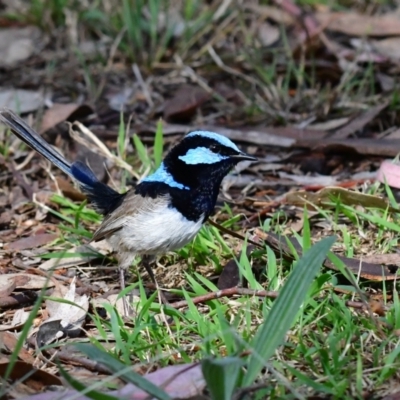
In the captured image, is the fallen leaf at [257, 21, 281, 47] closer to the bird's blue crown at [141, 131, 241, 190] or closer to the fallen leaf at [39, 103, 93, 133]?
the fallen leaf at [39, 103, 93, 133]

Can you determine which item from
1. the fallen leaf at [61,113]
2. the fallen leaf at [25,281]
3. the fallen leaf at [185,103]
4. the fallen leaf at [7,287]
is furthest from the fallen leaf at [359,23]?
the fallen leaf at [7,287]

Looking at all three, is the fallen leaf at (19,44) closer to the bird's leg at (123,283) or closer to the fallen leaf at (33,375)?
the bird's leg at (123,283)

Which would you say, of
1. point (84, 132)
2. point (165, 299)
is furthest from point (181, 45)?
point (165, 299)

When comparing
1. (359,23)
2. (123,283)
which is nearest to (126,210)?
(123,283)

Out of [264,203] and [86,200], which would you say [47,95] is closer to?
[86,200]

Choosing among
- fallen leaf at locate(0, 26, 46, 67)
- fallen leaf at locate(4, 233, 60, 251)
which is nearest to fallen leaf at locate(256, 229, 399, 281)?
fallen leaf at locate(4, 233, 60, 251)

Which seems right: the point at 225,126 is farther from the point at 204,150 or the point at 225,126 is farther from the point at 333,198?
the point at 204,150

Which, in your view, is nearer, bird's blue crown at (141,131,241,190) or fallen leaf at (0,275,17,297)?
fallen leaf at (0,275,17,297)
